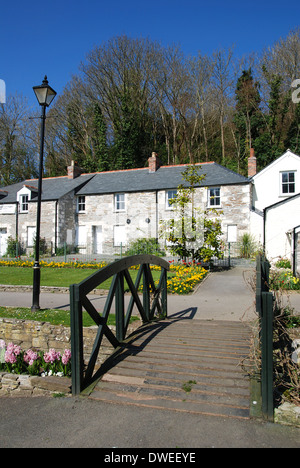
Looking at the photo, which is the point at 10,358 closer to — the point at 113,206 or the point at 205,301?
the point at 205,301

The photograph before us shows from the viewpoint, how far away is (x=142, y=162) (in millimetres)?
37375

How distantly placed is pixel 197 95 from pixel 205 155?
7061 mm

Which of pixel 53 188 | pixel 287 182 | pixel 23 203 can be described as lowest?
pixel 23 203

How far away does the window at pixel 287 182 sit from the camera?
78.2 ft

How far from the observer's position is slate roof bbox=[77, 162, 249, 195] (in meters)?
23.8

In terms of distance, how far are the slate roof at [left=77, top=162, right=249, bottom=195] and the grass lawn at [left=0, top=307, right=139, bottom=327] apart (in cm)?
1738

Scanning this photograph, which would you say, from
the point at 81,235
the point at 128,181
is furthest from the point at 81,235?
the point at 128,181

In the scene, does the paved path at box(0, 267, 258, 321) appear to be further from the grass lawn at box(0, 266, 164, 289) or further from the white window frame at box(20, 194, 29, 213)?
the white window frame at box(20, 194, 29, 213)

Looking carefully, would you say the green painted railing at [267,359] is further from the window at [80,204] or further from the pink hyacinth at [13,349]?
the window at [80,204]

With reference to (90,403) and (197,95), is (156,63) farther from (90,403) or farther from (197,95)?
(90,403)

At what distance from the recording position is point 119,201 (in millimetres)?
26203

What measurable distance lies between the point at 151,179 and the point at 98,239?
21.8 ft

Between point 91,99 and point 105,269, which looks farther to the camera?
point 91,99
